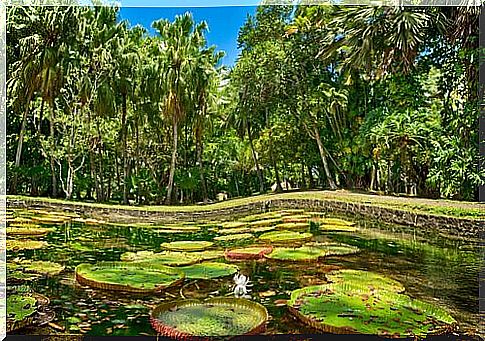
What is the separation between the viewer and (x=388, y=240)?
3.62m

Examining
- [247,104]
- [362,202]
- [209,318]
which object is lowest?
[209,318]

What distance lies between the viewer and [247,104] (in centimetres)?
374

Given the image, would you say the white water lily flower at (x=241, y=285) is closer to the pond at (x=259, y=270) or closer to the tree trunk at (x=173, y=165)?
the pond at (x=259, y=270)

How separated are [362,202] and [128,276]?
1549 mm

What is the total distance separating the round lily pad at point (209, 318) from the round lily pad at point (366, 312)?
0.24m

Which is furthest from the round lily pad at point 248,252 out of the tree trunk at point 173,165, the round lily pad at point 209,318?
the tree trunk at point 173,165

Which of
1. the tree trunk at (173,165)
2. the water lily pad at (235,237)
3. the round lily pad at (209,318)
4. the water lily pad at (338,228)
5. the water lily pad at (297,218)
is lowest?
the round lily pad at (209,318)

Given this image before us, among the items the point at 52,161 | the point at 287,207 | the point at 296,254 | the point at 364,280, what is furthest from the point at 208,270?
the point at 52,161

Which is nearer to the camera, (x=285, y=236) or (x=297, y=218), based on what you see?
(x=285, y=236)

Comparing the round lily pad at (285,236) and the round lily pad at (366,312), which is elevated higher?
the round lily pad at (285,236)

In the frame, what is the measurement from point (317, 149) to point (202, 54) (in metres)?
0.97

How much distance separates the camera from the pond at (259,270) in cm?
321

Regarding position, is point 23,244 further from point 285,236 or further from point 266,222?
point 285,236

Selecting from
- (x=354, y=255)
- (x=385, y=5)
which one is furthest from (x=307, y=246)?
(x=385, y=5)
